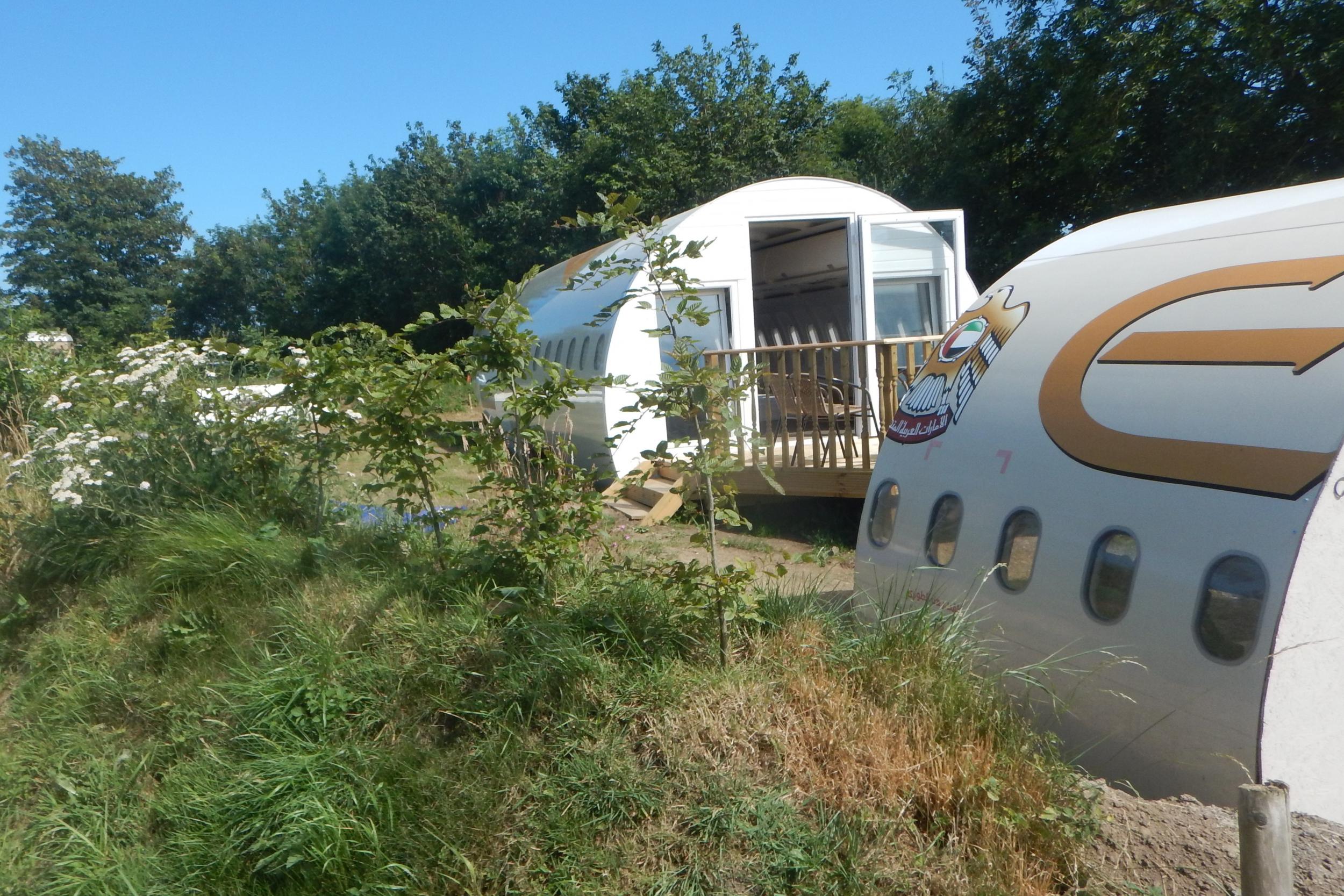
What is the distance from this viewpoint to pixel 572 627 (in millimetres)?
4461

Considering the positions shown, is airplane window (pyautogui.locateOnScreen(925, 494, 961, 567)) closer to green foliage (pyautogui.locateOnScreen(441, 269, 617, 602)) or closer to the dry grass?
the dry grass

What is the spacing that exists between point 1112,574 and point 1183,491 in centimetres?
50

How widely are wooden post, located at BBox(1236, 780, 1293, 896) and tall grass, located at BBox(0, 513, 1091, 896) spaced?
754 mm

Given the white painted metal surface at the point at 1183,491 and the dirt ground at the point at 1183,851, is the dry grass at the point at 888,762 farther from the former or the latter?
the white painted metal surface at the point at 1183,491

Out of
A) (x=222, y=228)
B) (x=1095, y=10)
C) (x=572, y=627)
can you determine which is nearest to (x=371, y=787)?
(x=572, y=627)

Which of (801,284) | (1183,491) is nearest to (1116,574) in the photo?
(1183,491)

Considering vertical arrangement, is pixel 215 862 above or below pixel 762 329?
below

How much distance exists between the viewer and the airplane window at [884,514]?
6199 millimetres

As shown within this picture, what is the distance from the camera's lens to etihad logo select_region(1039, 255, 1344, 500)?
382 centimetres

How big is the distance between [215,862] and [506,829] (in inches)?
44.9

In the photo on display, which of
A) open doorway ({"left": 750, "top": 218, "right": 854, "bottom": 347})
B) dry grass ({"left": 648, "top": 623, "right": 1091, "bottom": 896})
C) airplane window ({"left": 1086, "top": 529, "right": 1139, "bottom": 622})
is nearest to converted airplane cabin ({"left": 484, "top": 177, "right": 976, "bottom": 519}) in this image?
open doorway ({"left": 750, "top": 218, "right": 854, "bottom": 347})

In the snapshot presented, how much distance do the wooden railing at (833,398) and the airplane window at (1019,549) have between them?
4753 millimetres

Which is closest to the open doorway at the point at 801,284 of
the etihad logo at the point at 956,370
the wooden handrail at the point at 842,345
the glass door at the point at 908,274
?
the glass door at the point at 908,274

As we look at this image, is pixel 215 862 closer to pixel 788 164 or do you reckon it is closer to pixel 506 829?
pixel 506 829
